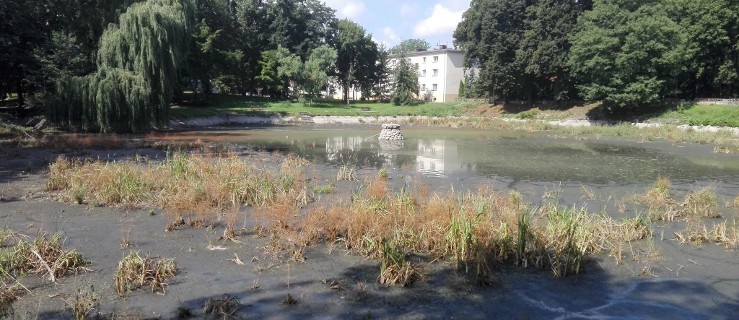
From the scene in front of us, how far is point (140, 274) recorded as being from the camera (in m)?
7.82

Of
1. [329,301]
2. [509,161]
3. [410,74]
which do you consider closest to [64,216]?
[329,301]

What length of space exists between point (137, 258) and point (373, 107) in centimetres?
5944

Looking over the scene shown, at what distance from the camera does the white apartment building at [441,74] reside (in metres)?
82.7

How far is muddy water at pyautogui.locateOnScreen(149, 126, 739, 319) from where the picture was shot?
7492 millimetres

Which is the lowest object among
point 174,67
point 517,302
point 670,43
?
point 517,302

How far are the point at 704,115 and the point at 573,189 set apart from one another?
31509 mm

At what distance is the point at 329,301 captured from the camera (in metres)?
7.44

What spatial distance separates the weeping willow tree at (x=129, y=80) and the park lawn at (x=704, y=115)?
130ft

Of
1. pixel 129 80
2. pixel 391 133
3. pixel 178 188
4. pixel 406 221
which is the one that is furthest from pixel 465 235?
pixel 129 80

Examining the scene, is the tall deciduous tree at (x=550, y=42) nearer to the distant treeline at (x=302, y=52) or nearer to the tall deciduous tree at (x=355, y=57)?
the distant treeline at (x=302, y=52)

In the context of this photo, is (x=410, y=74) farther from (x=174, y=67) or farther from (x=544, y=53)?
(x=174, y=67)

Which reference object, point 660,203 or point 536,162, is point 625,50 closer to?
point 536,162

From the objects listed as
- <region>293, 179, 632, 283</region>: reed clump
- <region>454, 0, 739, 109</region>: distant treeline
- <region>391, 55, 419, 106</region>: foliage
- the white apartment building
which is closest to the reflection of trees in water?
<region>293, 179, 632, 283</region>: reed clump

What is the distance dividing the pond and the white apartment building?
149ft
